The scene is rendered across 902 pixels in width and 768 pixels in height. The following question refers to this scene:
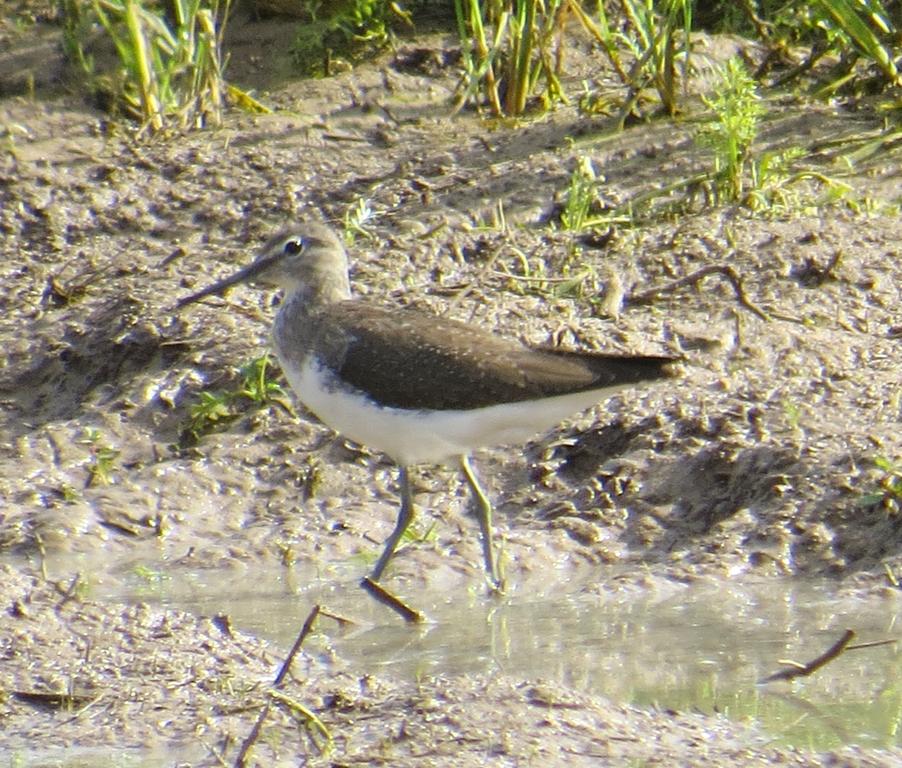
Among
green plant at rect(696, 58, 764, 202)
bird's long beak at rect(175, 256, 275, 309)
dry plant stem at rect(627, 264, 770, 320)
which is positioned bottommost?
dry plant stem at rect(627, 264, 770, 320)

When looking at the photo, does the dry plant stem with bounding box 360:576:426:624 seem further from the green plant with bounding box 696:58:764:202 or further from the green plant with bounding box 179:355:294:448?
the green plant with bounding box 696:58:764:202

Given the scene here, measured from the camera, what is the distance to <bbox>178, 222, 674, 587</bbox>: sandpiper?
625 cm

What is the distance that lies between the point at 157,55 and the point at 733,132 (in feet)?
10.8

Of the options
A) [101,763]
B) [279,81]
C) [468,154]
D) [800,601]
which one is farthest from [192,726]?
[279,81]

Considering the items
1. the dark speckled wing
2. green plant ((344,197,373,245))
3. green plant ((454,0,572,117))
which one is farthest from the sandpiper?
green plant ((454,0,572,117))

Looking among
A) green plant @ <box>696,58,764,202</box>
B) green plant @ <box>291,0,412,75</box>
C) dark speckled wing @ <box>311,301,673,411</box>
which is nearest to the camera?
dark speckled wing @ <box>311,301,673,411</box>

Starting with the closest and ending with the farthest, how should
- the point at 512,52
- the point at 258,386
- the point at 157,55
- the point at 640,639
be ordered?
the point at 640,639 → the point at 258,386 → the point at 157,55 → the point at 512,52

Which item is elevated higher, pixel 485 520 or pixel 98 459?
pixel 485 520

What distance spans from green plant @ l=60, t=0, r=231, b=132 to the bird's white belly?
3415 millimetres

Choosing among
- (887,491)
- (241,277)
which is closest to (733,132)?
(887,491)

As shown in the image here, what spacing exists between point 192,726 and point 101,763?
30cm

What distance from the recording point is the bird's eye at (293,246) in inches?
279

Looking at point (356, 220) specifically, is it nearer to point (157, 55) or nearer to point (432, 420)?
point (157, 55)

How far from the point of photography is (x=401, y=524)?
6.62 m
